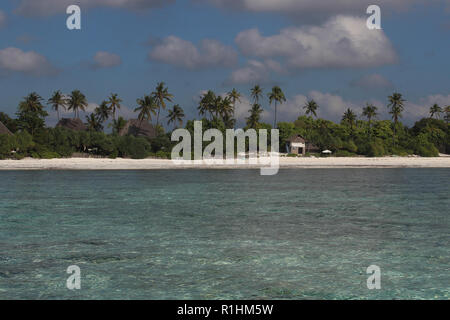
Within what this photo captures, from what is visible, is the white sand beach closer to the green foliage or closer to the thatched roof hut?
the green foliage

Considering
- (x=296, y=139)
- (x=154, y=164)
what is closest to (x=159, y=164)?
(x=154, y=164)

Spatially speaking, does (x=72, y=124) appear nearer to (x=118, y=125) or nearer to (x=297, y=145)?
(x=118, y=125)

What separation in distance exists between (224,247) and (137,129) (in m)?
72.3

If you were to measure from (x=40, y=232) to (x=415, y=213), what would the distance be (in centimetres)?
1414

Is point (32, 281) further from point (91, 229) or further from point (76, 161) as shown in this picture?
point (76, 161)

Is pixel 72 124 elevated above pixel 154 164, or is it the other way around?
pixel 72 124

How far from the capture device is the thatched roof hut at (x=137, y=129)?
81375mm

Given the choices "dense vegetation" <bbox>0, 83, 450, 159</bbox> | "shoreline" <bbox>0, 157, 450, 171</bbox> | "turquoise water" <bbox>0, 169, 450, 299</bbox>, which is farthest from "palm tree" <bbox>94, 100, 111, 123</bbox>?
"turquoise water" <bbox>0, 169, 450, 299</bbox>

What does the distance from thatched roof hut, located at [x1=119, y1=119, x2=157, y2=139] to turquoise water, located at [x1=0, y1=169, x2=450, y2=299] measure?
59.3 m

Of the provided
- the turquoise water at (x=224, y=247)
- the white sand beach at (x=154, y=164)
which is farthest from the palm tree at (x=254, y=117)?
the turquoise water at (x=224, y=247)

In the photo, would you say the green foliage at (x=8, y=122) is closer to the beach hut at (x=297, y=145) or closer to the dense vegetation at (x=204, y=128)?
the dense vegetation at (x=204, y=128)

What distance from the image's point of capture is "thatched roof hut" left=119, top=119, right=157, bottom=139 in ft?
267

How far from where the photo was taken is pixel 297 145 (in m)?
80.6
